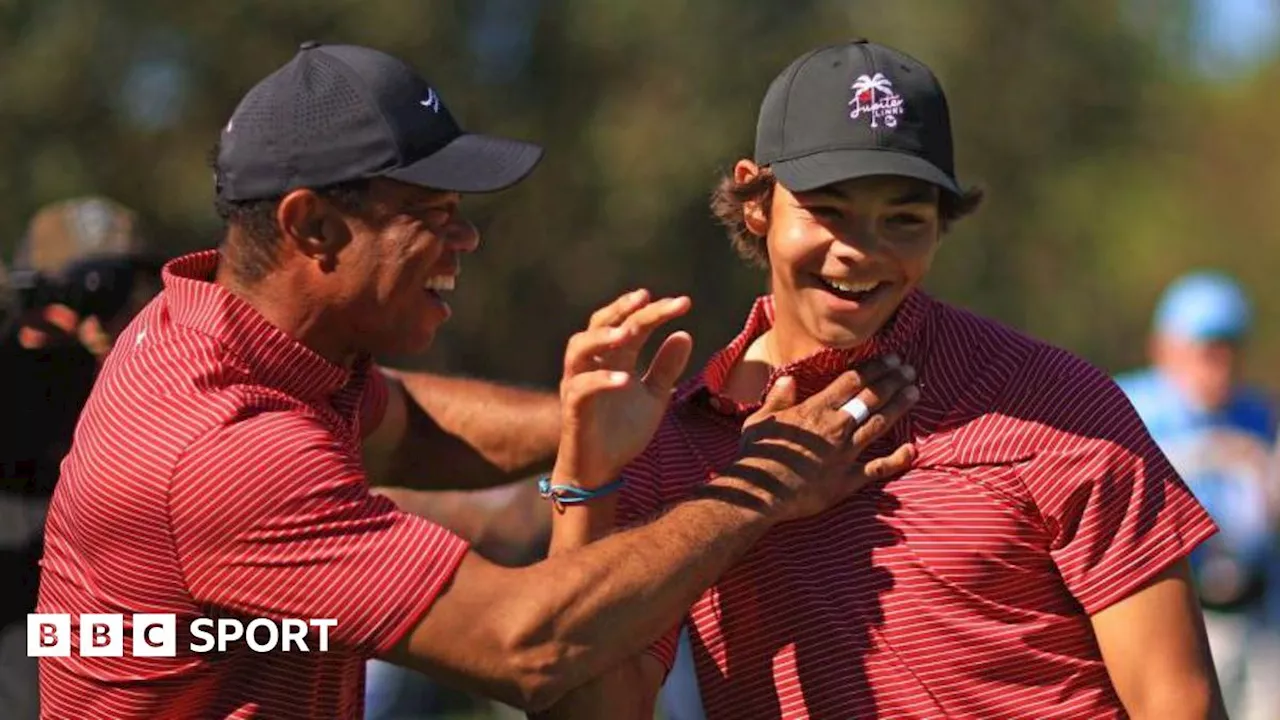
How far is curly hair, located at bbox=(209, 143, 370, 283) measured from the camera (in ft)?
13.9

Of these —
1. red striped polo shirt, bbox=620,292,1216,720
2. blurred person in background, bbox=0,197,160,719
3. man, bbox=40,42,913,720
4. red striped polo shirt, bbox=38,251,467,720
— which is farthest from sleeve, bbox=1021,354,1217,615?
blurred person in background, bbox=0,197,160,719

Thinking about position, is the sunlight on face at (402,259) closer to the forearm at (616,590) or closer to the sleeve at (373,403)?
the sleeve at (373,403)

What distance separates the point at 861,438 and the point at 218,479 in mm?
Answer: 1277

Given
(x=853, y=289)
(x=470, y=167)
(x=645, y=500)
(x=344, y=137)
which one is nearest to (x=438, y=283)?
(x=470, y=167)

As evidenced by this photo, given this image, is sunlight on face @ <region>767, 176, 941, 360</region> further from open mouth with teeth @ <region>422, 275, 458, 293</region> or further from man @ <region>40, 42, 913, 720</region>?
open mouth with teeth @ <region>422, 275, 458, 293</region>

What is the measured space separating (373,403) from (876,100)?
1520mm

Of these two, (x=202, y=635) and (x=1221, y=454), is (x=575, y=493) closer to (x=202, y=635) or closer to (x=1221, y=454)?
(x=202, y=635)

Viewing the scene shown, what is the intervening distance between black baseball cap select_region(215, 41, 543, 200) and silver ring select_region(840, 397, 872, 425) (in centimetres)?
84

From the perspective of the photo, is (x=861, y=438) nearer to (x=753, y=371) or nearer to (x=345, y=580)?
(x=753, y=371)

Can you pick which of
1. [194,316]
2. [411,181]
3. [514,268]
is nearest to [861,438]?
[411,181]

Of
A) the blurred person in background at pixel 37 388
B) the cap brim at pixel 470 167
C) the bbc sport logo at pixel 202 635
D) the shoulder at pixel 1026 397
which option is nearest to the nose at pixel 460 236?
the cap brim at pixel 470 167

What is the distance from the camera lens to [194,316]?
418cm

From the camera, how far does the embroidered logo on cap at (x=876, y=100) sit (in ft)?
13.8

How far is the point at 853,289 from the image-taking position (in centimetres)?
427
